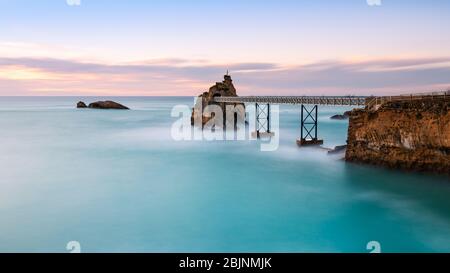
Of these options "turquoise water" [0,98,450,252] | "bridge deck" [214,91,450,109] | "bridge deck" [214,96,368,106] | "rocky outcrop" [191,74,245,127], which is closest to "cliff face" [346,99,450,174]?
"bridge deck" [214,91,450,109]

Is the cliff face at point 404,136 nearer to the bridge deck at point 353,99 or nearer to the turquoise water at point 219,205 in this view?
the bridge deck at point 353,99

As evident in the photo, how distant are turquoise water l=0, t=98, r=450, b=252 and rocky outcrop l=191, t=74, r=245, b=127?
48.7 ft

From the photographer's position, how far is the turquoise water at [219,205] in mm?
9367

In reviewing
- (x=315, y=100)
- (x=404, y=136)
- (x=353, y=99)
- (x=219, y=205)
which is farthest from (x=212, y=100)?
(x=219, y=205)

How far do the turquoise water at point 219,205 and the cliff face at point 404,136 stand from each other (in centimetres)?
72

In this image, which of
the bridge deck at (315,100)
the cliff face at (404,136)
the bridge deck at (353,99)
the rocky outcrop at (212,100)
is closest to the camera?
the cliff face at (404,136)

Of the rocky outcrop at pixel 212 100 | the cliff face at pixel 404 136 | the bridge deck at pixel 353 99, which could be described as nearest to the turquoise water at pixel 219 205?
the cliff face at pixel 404 136

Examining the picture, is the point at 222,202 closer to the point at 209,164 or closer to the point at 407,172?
the point at 209,164

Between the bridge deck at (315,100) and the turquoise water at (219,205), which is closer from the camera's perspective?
the turquoise water at (219,205)

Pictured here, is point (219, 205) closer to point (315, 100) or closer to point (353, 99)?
point (353, 99)

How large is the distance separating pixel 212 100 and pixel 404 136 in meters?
23.4

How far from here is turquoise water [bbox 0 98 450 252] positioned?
937 centimetres
